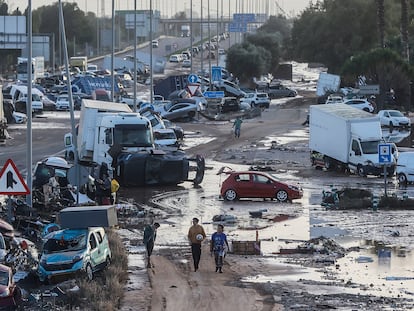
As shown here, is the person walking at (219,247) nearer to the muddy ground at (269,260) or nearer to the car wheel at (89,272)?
the muddy ground at (269,260)

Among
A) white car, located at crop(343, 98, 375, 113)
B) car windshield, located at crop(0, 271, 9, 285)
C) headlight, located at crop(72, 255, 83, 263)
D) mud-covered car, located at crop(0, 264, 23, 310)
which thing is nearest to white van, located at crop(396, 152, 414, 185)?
headlight, located at crop(72, 255, 83, 263)

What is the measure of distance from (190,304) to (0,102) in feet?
141

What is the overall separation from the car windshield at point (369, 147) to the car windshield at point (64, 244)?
78.4 feet

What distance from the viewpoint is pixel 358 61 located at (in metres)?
80.8

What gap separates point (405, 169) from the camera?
1724 inches

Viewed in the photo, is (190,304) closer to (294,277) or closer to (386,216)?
(294,277)

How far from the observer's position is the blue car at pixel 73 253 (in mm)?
24156

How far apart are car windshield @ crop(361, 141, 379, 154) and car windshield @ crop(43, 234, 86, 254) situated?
2391 centimetres

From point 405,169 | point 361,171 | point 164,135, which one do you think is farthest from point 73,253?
point 164,135

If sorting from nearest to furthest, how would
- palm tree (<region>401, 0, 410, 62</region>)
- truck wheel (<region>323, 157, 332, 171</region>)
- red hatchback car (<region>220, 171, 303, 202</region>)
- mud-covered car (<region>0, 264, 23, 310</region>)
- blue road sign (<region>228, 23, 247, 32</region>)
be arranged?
mud-covered car (<region>0, 264, 23, 310</region>), red hatchback car (<region>220, 171, 303, 202</region>), truck wheel (<region>323, 157, 332, 171</region>), palm tree (<region>401, 0, 410, 62</region>), blue road sign (<region>228, 23, 247, 32</region>)

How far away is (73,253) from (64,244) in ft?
A: 1.48

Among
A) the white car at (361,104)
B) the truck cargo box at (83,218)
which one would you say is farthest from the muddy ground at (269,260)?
the white car at (361,104)

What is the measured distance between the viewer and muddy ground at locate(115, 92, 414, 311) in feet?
73.7

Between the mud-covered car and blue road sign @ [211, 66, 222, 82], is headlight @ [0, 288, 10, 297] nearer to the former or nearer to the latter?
the mud-covered car
